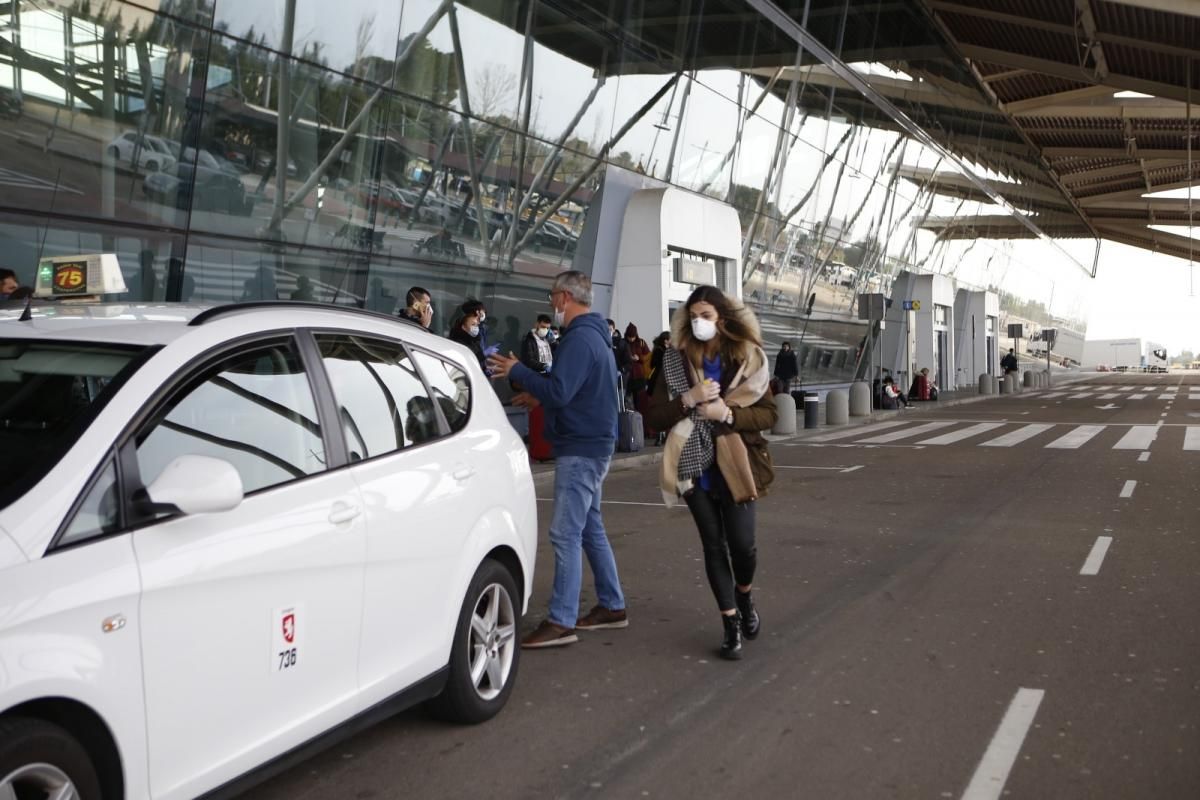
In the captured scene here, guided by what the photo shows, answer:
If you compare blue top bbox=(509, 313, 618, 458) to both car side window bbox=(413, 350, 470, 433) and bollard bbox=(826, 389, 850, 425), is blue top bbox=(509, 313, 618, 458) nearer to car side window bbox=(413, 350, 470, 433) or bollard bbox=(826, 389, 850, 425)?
car side window bbox=(413, 350, 470, 433)

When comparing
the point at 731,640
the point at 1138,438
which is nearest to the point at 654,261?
the point at 1138,438

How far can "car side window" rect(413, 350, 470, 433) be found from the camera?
480cm

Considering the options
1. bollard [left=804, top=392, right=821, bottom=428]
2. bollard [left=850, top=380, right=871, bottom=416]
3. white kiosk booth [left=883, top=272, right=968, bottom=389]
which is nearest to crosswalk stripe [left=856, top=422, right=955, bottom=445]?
bollard [left=804, top=392, right=821, bottom=428]

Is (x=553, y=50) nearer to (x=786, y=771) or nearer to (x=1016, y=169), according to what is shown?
(x=786, y=771)

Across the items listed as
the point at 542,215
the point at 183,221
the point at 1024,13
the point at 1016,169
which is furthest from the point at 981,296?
the point at 183,221

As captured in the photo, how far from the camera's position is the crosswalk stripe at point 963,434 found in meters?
20.7

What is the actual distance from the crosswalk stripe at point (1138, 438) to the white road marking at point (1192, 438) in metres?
0.54

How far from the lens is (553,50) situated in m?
19.5

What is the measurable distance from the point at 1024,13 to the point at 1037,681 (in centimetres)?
3301

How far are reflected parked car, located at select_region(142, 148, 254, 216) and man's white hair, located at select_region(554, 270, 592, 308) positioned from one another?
8.26 m

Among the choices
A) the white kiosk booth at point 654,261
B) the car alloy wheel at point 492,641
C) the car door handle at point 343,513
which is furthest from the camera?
the white kiosk booth at point 654,261

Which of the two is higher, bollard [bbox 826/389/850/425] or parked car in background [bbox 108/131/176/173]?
parked car in background [bbox 108/131/176/173]

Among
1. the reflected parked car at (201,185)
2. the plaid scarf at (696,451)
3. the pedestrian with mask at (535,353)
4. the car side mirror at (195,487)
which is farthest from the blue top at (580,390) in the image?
the reflected parked car at (201,185)

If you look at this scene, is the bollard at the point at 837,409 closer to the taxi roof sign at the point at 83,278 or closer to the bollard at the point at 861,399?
the bollard at the point at 861,399
